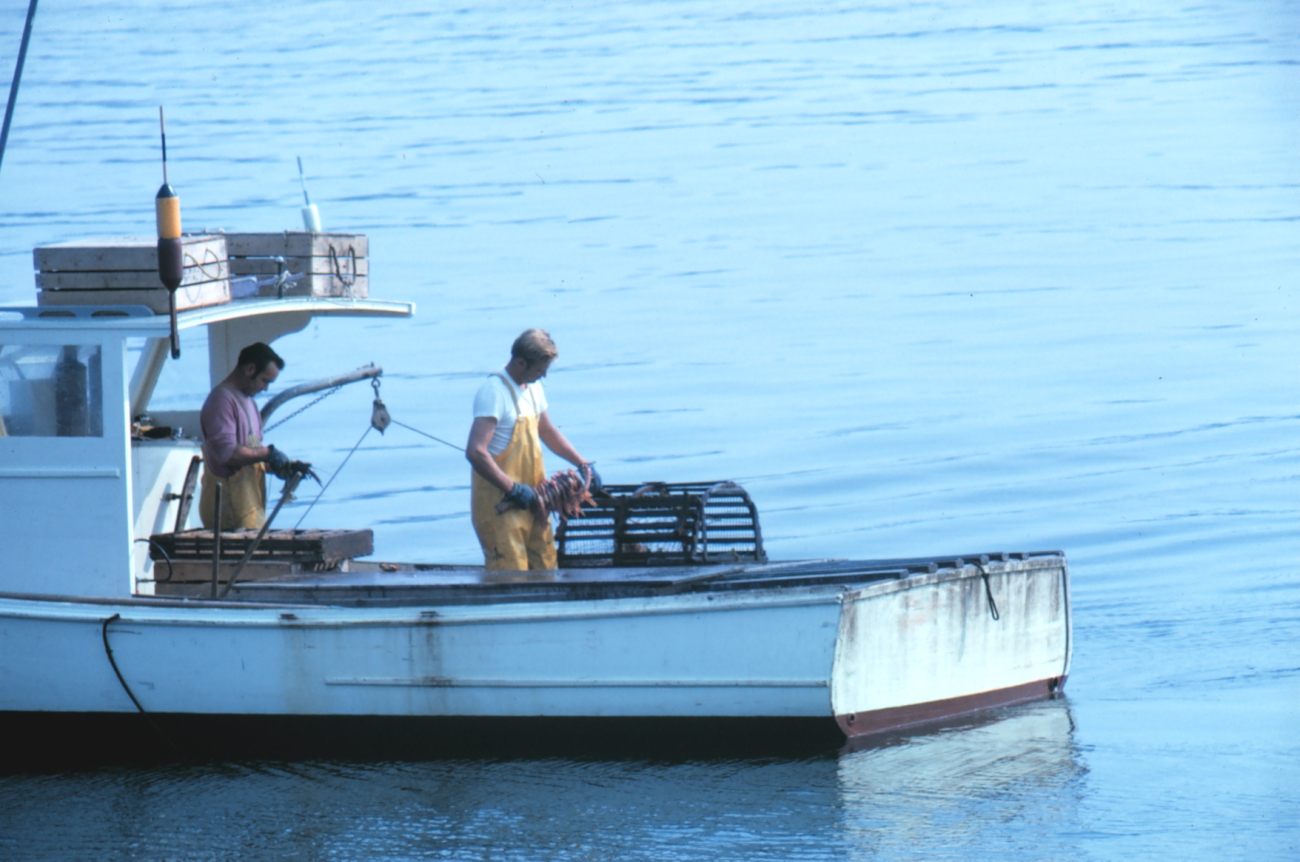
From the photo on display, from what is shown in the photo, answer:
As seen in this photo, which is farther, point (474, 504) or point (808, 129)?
point (808, 129)

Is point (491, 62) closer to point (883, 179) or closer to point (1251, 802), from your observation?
point (883, 179)

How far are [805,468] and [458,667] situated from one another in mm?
10558

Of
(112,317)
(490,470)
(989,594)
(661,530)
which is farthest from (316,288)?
(989,594)

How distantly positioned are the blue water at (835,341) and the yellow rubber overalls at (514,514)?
101 cm

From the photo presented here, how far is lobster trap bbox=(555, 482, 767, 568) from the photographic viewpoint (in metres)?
8.95

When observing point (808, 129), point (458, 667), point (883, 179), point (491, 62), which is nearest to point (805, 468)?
point (458, 667)

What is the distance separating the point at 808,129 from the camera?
42844mm

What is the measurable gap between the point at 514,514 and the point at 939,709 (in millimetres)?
2247

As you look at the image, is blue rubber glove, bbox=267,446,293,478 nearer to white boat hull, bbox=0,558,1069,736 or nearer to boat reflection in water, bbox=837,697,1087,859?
white boat hull, bbox=0,558,1069,736

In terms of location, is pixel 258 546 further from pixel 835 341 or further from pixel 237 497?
pixel 835 341

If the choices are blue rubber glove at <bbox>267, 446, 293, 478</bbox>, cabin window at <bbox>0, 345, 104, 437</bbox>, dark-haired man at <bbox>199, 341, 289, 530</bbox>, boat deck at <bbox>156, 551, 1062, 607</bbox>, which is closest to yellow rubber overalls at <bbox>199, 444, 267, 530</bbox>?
dark-haired man at <bbox>199, 341, 289, 530</bbox>

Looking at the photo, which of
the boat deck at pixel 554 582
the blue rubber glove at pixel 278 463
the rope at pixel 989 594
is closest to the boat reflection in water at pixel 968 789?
the rope at pixel 989 594

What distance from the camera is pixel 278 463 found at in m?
9.30

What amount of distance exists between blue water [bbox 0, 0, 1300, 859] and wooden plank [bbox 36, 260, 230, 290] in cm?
183
